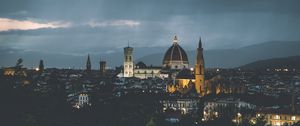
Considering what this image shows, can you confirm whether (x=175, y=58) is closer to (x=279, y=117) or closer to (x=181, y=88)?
(x=181, y=88)

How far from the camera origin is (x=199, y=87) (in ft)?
343

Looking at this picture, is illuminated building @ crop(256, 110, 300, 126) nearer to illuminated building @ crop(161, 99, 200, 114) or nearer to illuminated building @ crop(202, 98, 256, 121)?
illuminated building @ crop(202, 98, 256, 121)

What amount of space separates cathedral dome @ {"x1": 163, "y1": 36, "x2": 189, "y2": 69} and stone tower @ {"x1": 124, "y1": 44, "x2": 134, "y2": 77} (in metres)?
8.65

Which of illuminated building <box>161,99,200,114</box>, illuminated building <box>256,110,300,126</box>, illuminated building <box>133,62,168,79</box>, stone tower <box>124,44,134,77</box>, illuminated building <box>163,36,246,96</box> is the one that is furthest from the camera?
stone tower <box>124,44,134,77</box>

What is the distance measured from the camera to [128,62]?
16738 centimetres

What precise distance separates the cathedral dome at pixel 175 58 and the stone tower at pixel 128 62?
865 cm

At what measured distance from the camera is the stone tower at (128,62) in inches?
6540

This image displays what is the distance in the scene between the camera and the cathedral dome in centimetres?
16175

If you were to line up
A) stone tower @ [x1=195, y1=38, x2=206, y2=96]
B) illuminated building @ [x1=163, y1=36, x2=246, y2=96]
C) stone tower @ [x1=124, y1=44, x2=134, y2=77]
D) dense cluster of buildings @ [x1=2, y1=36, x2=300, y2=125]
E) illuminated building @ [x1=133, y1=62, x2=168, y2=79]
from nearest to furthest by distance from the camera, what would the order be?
dense cluster of buildings @ [x1=2, y1=36, x2=300, y2=125] → illuminated building @ [x1=163, y1=36, x2=246, y2=96] → stone tower @ [x1=195, y1=38, x2=206, y2=96] → illuminated building @ [x1=133, y1=62, x2=168, y2=79] → stone tower @ [x1=124, y1=44, x2=134, y2=77]

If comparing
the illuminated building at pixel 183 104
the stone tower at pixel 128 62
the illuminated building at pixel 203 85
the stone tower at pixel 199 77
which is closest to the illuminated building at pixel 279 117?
the illuminated building at pixel 183 104

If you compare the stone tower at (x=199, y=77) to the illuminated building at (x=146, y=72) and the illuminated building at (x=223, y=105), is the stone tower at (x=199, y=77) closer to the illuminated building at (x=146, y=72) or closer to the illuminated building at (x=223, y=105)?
the illuminated building at (x=223, y=105)

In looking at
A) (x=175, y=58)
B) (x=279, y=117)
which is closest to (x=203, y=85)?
(x=279, y=117)

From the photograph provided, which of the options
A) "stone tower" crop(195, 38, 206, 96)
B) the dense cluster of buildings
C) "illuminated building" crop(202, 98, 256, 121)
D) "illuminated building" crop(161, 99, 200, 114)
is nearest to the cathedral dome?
the dense cluster of buildings

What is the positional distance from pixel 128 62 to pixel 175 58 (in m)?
12.4
